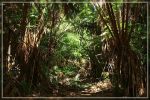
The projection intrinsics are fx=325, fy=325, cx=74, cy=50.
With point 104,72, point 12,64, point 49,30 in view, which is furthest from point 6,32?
point 104,72

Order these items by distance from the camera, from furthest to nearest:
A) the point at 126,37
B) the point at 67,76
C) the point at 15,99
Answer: the point at 67,76 < the point at 126,37 < the point at 15,99

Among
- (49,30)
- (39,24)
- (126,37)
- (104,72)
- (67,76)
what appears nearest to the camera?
(126,37)

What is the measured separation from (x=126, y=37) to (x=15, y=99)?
7.00ft

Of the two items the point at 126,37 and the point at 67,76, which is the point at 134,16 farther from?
the point at 67,76

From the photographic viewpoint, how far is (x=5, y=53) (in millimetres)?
5645

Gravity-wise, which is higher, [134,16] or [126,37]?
[134,16]

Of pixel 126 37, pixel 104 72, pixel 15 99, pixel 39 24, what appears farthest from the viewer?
pixel 104 72

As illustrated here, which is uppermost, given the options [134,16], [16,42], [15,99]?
[134,16]

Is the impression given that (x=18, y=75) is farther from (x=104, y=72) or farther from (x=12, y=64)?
(x=104, y=72)

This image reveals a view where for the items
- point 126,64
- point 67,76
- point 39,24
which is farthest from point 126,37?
point 67,76

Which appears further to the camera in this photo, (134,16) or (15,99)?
(134,16)

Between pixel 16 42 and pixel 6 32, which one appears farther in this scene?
pixel 16 42

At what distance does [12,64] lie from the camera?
6.32m

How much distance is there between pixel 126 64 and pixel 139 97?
0.60m
